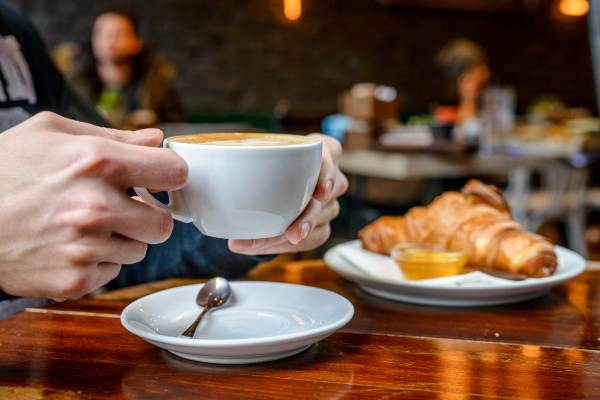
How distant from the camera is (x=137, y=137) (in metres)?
0.52

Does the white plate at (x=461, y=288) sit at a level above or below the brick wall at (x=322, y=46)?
below

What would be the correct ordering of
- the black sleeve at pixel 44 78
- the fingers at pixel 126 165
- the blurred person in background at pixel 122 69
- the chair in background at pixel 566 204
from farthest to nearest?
the blurred person in background at pixel 122 69, the chair in background at pixel 566 204, the black sleeve at pixel 44 78, the fingers at pixel 126 165

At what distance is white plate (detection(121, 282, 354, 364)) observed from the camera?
476mm

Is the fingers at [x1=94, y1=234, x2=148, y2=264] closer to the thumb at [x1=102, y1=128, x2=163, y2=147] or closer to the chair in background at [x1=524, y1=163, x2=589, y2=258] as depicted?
the thumb at [x1=102, y1=128, x2=163, y2=147]

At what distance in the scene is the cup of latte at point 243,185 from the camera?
18.8 inches

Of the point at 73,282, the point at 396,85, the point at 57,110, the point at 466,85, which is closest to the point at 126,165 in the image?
the point at 73,282

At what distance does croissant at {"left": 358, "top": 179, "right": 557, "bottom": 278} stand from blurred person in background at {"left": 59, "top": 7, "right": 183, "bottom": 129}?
2.77 m

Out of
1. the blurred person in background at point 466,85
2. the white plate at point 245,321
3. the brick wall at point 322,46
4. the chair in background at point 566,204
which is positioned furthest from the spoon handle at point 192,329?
the brick wall at point 322,46

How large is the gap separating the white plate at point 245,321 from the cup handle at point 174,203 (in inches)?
4.6

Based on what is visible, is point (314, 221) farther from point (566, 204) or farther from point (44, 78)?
point (566, 204)

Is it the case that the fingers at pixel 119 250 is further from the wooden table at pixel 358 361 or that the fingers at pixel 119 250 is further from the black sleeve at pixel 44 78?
the black sleeve at pixel 44 78

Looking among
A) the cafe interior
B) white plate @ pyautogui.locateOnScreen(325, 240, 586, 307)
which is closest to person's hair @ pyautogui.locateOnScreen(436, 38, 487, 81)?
the cafe interior

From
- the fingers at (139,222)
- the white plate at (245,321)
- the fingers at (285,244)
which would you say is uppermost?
the fingers at (139,222)

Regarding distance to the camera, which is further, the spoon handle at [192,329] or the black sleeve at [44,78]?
the black sleeve at [44,78]
